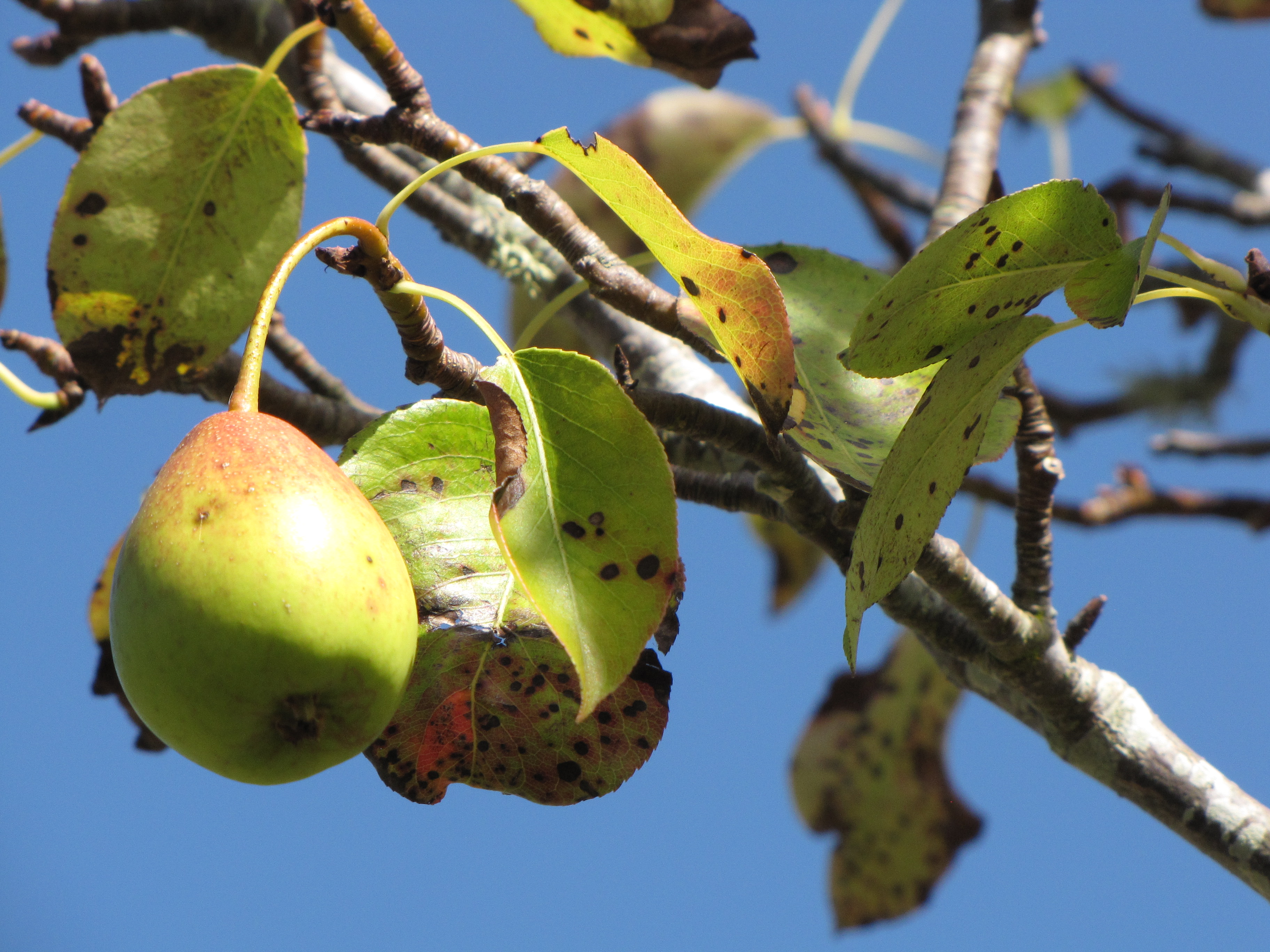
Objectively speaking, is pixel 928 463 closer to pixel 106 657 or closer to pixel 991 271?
pixel 991 271

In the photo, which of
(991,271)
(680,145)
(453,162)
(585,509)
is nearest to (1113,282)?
(991,271)

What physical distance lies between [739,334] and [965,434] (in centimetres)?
13

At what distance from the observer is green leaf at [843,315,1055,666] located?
528mm

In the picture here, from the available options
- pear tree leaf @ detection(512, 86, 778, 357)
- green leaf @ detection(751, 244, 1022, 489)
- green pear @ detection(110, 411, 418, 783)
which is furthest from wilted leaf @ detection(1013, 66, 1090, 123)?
green pear @ detection(110, 411, 418, 783)

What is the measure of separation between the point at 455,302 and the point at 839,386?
0.26m

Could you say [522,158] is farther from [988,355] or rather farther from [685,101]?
[685,101]

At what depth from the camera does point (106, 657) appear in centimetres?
106

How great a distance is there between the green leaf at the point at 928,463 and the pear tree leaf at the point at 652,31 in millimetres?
467

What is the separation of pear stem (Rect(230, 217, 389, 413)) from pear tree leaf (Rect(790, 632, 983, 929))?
45.3 inches

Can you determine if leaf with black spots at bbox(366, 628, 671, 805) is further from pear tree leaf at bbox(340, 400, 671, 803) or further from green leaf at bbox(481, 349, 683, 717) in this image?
green leaf at bbox(481, 349, 683, 717)

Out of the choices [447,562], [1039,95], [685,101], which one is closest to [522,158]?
[447,562]

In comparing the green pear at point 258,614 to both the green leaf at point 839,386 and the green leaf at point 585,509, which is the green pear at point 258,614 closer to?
the green leaf at point 585,509

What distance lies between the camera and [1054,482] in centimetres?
88

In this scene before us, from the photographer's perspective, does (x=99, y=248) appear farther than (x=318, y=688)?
Yes
